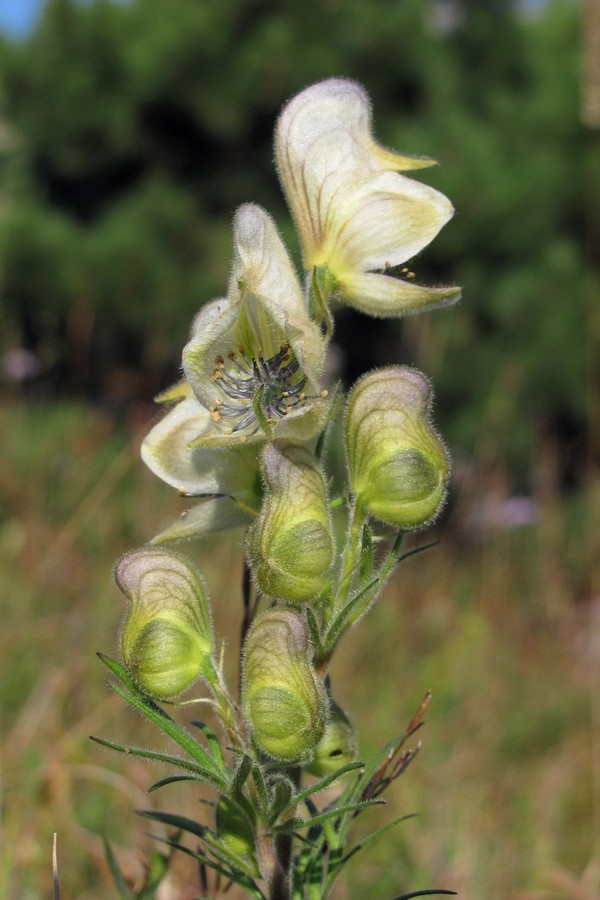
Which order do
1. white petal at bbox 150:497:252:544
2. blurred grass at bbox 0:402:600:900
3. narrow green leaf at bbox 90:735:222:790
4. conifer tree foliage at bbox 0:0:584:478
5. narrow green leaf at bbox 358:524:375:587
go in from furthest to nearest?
conifer tree foliage at bbox 0:0:584:478 → blurred grass at bbox 0:402:600:900 → white petal at bbox 150:497:252:544 → narrow green leaf at bbox 358:524:375:587 → narrow green leaf at bbox 90:735:222:790

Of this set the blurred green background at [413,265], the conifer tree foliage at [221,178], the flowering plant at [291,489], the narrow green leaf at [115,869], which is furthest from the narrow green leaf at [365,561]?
the conifer tree foliage at [221,178]

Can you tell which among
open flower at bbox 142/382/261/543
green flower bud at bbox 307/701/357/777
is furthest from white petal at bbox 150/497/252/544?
green flower bud at bbox 307/701/357/777

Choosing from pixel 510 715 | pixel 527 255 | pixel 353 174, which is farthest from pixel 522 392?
pixel 353 174

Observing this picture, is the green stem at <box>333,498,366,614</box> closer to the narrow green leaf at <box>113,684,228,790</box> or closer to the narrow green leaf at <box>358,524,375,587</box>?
the narrow green leaf at <box>358,524,375,587</box>

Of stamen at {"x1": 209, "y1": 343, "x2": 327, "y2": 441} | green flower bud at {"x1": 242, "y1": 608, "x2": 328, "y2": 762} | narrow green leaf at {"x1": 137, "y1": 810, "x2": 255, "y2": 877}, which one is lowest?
narrow green leaf at {"x1": 137, "y1": 810, "x2": 255, "y2": 877}

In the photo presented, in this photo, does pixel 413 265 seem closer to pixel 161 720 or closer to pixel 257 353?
pixel 257 353

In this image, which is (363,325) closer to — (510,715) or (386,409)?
(510,715)

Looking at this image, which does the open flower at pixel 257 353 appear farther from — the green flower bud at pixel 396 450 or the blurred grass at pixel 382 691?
the blurred grass at pixel 382 691
